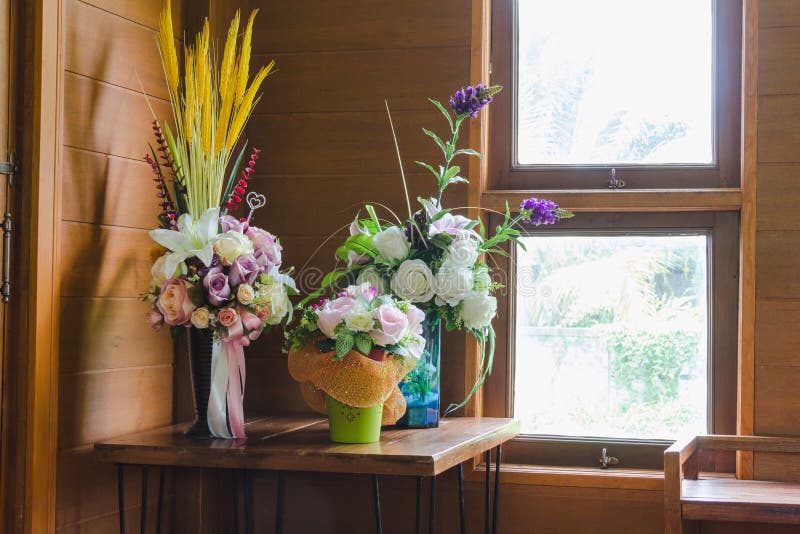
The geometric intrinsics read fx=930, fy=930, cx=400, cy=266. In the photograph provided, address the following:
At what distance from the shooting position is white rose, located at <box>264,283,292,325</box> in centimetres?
192

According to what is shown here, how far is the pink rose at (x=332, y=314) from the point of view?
1.79 meters

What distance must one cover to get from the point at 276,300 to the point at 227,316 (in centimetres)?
11

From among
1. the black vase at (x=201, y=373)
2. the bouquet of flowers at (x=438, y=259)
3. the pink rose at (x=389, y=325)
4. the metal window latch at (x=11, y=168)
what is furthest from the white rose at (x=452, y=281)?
the metal window latch at (x=11, y=168)

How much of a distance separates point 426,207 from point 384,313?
398 mm

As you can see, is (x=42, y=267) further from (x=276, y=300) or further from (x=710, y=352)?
(x=710, y=352)

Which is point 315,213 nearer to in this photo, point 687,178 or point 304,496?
point 304,496

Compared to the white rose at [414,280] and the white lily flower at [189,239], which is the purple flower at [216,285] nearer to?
the white lily flower at [189,239]

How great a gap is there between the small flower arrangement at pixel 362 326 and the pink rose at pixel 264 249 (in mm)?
170

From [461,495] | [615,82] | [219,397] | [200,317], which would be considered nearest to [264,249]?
[200,317]

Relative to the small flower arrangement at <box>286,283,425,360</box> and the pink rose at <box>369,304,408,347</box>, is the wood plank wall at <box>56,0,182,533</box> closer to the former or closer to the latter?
the small flower arrangement at <box>286,283,425,360</box>

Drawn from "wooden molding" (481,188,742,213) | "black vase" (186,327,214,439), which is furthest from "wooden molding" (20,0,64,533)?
"wooden molding" (481,188,742,213)

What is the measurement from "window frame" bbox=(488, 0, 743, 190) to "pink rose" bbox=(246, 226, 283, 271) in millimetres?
745

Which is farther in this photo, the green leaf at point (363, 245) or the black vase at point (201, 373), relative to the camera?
the green leaf at point (363, 245)

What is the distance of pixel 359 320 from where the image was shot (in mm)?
1770
